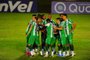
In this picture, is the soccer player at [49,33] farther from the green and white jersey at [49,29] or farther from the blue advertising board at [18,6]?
the blue advertising board at [18,6]

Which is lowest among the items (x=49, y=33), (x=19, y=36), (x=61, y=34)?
(x=19, y=36)

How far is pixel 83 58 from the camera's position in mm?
13648

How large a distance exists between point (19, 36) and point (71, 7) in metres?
10.5

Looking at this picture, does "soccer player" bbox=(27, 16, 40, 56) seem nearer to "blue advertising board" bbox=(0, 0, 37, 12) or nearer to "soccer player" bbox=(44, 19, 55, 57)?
"soccer player" bbox=(44, 19, 55, 57)

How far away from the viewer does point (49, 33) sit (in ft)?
43.7

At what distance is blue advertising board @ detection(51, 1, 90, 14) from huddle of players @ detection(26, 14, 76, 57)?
1459 cm

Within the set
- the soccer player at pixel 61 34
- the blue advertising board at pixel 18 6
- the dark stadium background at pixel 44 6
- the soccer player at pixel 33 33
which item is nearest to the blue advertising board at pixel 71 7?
the dark stadium background at pixel 44 6

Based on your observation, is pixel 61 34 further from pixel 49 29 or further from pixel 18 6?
pixel 18 6

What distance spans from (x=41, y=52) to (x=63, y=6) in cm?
1486

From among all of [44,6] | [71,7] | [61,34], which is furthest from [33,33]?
[44,6]

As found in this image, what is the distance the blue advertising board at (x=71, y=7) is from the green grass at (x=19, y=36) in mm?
642

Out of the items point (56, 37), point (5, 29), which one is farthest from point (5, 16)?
point (56, 37)

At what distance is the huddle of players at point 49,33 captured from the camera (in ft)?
43.9

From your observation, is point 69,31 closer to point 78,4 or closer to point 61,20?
point 61,20
